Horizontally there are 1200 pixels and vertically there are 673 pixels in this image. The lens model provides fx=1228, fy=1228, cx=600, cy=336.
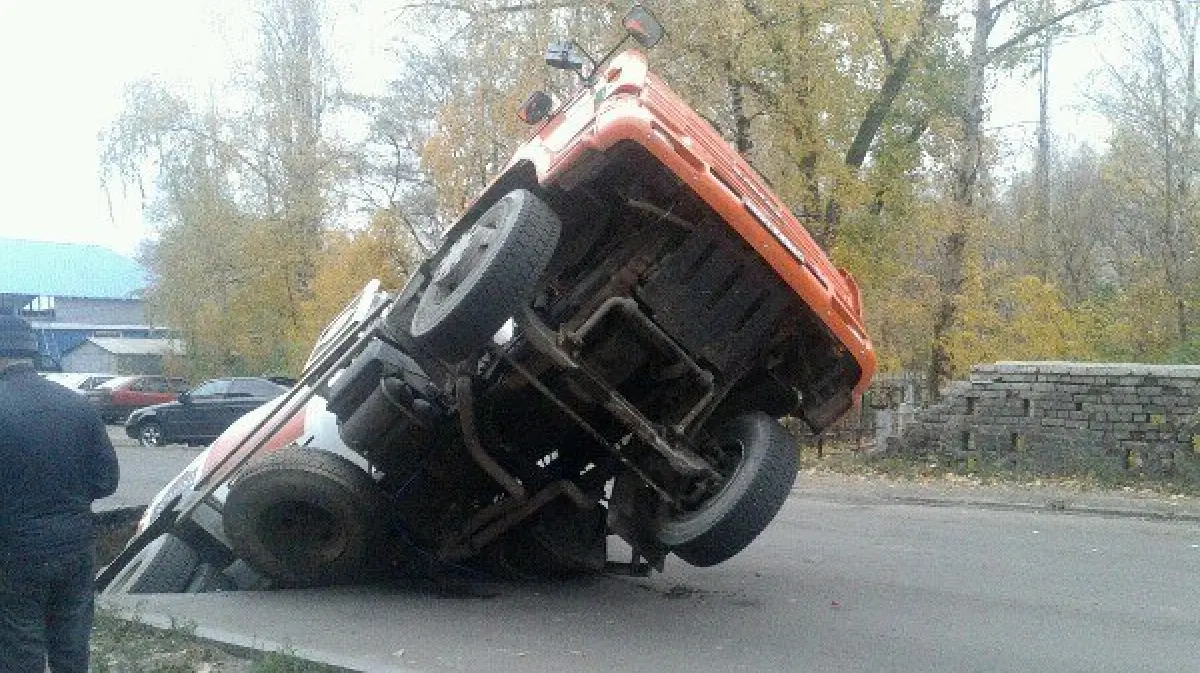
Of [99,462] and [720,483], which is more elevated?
[99,462]

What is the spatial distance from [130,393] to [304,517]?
26.0m

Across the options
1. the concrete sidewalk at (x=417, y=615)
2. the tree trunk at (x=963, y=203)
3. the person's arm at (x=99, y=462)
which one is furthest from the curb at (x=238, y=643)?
the tree trunk at (x=963, y=203)

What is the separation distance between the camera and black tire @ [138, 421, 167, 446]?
79.1 ft

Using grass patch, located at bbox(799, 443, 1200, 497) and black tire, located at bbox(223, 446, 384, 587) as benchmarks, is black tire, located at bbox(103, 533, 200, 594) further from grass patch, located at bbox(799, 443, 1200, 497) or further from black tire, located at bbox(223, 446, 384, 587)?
grass patch, located at bbox(799, 443, 1200, 497)

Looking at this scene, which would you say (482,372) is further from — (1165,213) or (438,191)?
(1165,213)

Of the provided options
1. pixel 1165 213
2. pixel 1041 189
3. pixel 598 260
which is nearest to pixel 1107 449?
pixel 598 260

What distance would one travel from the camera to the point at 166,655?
18.1ft

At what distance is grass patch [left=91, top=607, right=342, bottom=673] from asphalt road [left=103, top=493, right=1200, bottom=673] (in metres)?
0.16

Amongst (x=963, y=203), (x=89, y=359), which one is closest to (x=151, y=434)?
(x=963, y=203)

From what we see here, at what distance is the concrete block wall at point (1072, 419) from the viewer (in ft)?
42.6

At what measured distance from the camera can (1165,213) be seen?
26969 millimetres

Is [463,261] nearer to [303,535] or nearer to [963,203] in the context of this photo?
[303,535]

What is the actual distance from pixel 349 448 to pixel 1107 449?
958 cm

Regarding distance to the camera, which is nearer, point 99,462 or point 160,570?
point 99,462
